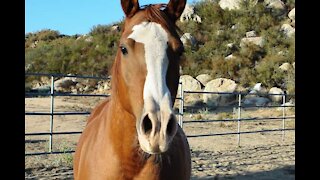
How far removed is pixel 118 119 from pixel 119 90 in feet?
0.66

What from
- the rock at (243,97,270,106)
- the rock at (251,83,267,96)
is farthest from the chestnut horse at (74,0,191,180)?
the rock at (251,83,267,96)

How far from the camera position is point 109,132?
2.40m

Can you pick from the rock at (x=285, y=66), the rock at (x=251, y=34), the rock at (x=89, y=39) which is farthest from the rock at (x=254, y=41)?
the rock at (x=89, y=39)

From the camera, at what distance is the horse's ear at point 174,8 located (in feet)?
7.57

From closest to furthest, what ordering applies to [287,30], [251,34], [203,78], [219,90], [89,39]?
[219,90]
[203,78]
[251,34]
[287,30]
[89,39]

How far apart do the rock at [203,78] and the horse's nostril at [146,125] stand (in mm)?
16499

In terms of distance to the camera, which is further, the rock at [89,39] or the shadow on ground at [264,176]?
the rock at [89,39]

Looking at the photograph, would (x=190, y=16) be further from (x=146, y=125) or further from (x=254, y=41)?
(x=146, y=125)

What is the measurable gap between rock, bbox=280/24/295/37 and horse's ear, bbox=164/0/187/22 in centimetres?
2370

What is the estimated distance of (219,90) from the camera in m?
16.7

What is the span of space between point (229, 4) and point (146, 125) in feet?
96.5

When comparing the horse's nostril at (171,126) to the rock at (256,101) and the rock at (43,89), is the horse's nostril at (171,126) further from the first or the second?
the rock at (43,89)

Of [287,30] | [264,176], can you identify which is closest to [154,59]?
[264,176]
